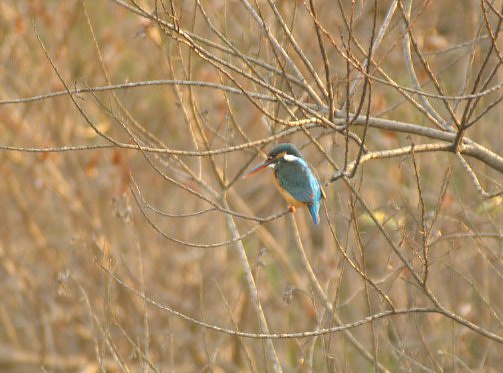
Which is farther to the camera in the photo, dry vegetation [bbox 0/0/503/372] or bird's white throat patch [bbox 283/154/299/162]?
dry vegetation [bbox 0/0/503/372]

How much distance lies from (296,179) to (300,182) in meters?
0.03

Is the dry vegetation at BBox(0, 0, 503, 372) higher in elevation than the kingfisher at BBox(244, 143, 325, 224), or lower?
higher

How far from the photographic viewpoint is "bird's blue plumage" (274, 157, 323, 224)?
476 centimetres

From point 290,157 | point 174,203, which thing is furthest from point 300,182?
point 174,203

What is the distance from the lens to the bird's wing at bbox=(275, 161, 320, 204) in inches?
187

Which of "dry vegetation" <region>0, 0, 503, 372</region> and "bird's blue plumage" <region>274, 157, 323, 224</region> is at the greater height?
"dry vegetation" <region>0, 0, 503, 372</region>

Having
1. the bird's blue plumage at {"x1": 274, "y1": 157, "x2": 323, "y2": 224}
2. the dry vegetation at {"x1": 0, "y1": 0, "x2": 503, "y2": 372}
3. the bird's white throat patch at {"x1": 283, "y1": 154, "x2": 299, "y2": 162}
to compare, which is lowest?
the bird's blue plumage at {"x1": 274, "y1": 157, "x2": 323, "y2": 224}

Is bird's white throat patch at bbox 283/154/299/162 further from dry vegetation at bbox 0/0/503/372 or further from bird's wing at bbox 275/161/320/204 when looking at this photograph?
dry vegetation at bbox 0/0/503/372

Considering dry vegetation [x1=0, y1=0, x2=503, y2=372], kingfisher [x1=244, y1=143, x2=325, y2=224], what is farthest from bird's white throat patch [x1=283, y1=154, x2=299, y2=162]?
dry vegetation [x1=0, y1=0, x2=503, y2=372]

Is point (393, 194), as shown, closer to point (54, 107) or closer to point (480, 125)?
point (480, 125)

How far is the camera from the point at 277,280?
8.54 m

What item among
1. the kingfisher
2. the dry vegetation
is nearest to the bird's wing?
→ the kingfisher

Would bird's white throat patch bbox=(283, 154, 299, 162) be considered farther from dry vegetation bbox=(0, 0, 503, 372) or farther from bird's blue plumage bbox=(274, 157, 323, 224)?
dry vegetation bbox=(0, 0, 503, 372)

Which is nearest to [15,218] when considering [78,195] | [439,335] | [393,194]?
[78,195]
